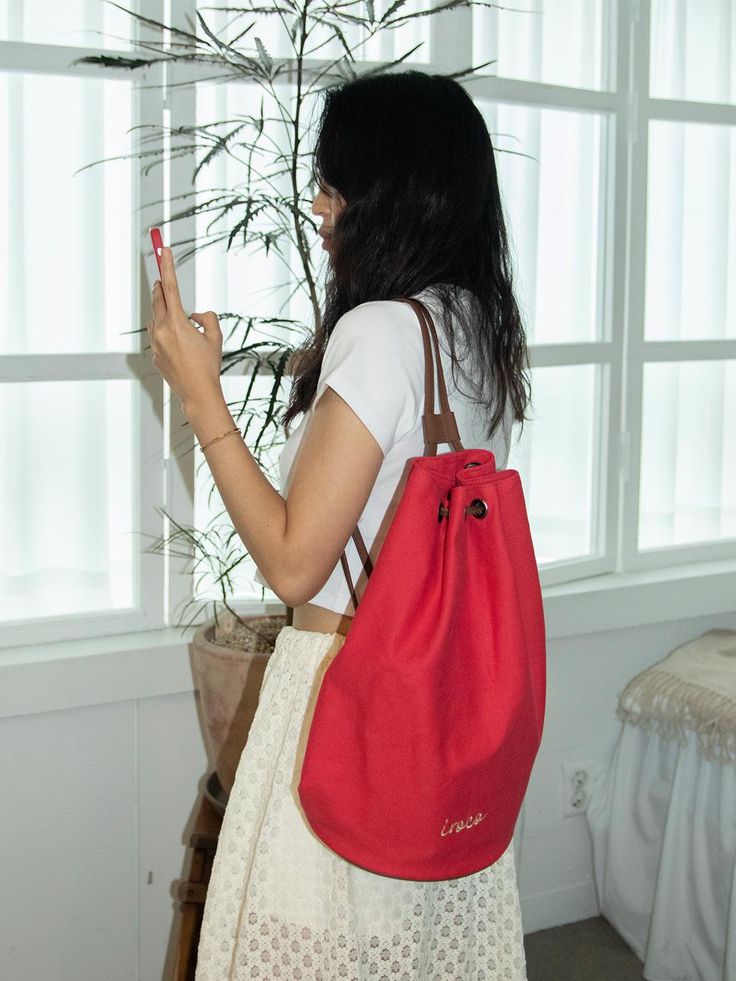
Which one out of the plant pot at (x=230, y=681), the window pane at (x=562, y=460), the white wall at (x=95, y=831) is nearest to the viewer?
the plant pot at (x=230, y=681)

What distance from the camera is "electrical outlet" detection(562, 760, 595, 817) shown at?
245 cm

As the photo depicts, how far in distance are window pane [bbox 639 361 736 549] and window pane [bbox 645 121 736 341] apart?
0.10 m

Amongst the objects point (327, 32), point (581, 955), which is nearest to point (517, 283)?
point (327, 32)

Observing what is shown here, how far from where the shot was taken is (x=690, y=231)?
255cm

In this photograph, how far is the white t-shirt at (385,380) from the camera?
1.05 m

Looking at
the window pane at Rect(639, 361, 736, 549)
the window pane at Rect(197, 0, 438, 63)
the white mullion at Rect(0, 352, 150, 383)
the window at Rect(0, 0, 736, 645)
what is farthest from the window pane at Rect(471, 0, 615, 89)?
the white mullion at Rect(0, 352, 150, 383)

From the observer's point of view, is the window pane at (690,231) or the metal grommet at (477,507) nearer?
the metal grommet at (477,507)

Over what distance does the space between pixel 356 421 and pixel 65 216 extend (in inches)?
41.7

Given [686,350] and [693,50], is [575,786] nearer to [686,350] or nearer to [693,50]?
[686,350]

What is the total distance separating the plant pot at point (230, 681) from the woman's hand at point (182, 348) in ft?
2.15

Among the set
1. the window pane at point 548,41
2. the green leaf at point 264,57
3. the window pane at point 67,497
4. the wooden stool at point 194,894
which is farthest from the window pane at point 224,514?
the window pane at point 548,41

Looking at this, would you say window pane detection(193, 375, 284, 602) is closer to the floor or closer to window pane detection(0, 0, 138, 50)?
window pane detection(0, 0, 138, 50)

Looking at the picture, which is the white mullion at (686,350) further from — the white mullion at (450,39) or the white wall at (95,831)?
the white wall at (95,831)

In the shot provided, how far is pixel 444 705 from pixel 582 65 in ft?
5.74
